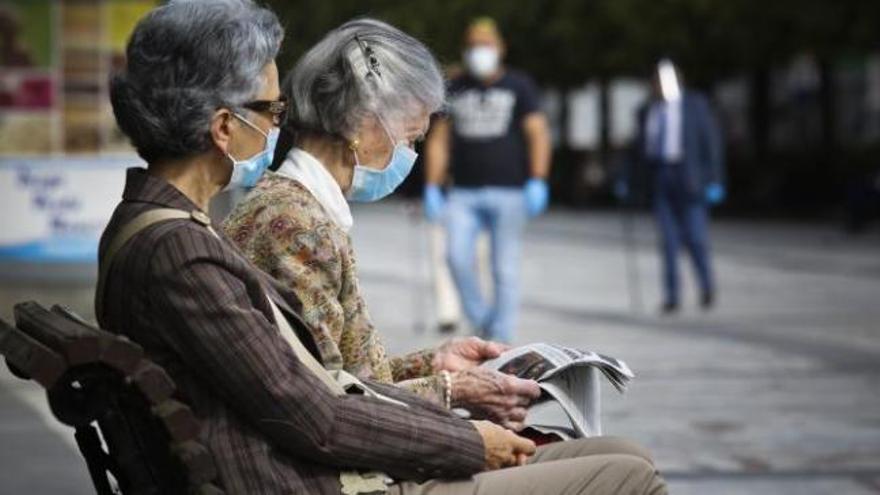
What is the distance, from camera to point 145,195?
3494 mm

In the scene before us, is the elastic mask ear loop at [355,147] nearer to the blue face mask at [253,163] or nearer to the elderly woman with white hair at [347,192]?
the elderly woman with white hair at [347,192]

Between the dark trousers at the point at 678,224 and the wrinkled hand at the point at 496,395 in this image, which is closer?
the wrinkled hand at the point at 496,395

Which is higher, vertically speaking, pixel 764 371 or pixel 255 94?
pixel 255 94

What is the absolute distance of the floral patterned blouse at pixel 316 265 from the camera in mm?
3928

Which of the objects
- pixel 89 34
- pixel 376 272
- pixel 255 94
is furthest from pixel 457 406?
pixel 376 272

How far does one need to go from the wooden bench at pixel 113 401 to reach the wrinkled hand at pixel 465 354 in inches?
39.4

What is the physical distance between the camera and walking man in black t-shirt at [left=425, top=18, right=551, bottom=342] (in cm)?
1235

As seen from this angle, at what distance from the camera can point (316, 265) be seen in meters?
3.96

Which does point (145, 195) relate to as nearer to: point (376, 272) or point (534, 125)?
point (534, 125)

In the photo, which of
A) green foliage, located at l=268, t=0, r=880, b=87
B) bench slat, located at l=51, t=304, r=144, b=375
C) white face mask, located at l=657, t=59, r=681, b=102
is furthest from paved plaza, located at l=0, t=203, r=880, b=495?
green foliage, located at l=268, t=0, r=880, b=87

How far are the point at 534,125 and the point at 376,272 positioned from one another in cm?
885

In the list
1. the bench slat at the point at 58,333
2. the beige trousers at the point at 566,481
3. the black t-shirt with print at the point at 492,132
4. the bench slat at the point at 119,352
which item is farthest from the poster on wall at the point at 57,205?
the bench slat at the point at 119,352

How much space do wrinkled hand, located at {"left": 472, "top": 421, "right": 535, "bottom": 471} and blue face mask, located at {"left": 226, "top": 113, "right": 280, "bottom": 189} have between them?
58 centimetres

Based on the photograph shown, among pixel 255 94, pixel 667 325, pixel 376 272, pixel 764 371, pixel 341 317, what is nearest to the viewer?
pixel 255 94
